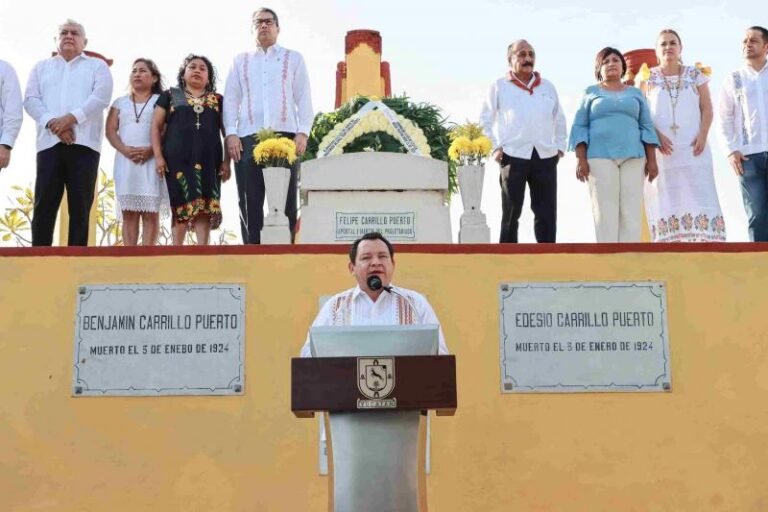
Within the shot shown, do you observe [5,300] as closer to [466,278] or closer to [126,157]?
[126,157]

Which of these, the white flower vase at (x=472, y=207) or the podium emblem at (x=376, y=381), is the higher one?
the white flower vase at (x=472, y=207)

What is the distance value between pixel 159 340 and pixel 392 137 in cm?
267

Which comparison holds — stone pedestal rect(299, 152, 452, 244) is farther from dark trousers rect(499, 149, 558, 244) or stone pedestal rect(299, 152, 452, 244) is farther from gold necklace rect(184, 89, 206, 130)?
gold necklace rect(184, 89, 206, 130)

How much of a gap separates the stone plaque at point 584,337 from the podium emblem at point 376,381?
2.23m

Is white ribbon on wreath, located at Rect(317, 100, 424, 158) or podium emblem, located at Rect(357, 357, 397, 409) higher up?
white ribbon on wreath, located at Rect(317, 100, 424, 158)

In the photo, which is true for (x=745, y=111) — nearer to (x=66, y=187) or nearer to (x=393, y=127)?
(x=393, y=127)

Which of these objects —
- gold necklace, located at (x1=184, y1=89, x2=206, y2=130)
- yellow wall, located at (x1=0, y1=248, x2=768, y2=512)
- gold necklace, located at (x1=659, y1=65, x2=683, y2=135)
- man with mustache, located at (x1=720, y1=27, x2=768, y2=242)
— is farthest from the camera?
gold necklace, located at (x1=659, y1=65, x2=683, y2=135)

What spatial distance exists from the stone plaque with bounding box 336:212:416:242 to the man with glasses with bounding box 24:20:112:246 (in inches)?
59.6

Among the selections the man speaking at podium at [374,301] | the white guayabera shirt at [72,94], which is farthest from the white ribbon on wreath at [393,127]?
the man speaking at podium at [374,301]

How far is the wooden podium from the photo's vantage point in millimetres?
3533

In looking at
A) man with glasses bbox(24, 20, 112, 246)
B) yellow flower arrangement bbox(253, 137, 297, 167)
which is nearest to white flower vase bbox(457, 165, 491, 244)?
yellow flower arrangement bbox(253, 137, 297, 167)

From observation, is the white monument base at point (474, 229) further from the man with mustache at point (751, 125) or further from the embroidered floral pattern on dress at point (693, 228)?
the man with mustache at point (751, 125)

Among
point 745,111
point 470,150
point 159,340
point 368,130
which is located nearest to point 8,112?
point 159,340

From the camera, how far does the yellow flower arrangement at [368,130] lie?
303 inches
